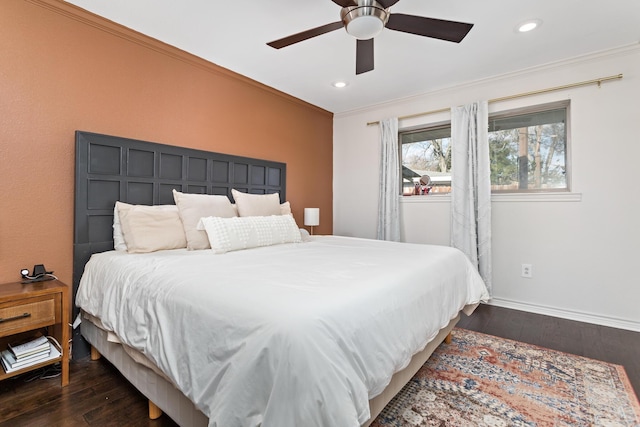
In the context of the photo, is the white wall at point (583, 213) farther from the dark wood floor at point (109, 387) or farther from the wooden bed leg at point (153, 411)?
the wooden bed leg at point (153, 411)

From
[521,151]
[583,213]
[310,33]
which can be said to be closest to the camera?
[310,33]

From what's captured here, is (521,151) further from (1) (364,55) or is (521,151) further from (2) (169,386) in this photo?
(2) (169,386)

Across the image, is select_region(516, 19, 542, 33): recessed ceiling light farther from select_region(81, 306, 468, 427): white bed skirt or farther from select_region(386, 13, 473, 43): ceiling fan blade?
select_region(81, 306, 468, 427): white bed skirt

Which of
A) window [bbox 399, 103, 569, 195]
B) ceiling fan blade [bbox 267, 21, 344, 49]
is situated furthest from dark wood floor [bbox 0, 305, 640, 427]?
ceiling fan blade [bbox 267, 21, 344, 49]

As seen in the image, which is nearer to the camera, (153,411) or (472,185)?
(153,411)

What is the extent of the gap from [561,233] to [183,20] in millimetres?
3880

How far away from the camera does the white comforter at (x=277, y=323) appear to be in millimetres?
894

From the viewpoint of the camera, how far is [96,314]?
187 cm

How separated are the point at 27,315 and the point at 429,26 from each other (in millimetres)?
2882

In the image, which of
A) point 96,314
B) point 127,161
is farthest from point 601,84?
point 96,314

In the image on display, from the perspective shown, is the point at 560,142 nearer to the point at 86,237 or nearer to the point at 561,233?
the point at 561,233

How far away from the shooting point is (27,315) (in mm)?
1700

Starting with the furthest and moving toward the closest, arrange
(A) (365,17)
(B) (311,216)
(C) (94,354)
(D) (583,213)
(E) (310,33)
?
(B) (311,216)
(D) (583,213)
(C) (94,354)
(E) (310,33)
(A) (365,17)

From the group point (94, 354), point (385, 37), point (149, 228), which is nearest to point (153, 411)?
point (94, 354)
